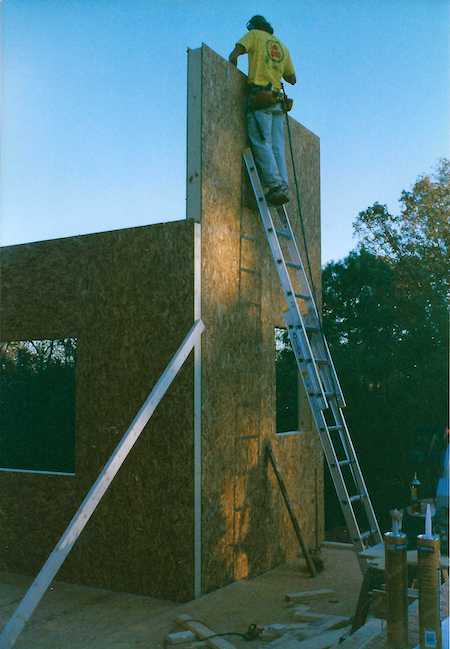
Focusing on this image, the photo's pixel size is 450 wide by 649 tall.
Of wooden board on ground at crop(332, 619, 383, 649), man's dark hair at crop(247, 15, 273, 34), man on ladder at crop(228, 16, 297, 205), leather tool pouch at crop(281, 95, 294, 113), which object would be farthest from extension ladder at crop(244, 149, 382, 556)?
wooden board on ground at crop(332, 619, 383, 649)

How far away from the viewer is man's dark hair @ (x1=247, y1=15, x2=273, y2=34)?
20.0 feet

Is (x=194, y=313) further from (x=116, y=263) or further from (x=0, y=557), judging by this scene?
(x=0, y=557)

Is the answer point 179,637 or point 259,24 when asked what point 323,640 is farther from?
point 259,24

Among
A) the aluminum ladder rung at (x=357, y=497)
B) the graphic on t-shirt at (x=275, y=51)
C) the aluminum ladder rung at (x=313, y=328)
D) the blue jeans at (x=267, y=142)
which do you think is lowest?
the aluminum ladder rung at (x=357, y=497)

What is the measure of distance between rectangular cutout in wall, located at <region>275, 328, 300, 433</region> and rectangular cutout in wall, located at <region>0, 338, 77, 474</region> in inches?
128

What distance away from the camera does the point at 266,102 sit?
601 cm

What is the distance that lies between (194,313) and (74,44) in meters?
3.81

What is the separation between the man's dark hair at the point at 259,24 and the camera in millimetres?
6102

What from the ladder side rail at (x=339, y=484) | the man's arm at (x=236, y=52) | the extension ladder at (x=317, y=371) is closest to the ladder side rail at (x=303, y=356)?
the extension ladder at (x=317, y=371)

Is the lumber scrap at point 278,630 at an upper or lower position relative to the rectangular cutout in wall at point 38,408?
lower

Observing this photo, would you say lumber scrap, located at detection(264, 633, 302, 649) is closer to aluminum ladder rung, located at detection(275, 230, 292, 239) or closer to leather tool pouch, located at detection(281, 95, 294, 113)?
aluminum ladder rung, located at detection(275, 230, 292, 239)

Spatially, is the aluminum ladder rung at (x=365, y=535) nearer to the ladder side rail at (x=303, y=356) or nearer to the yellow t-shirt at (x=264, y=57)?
the ladder side rail at (x=303, y=356)

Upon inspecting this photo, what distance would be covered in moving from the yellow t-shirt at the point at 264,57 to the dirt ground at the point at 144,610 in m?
4.36

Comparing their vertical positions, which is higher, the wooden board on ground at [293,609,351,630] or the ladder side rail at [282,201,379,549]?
the ladder side rail at [282,201,379,549]
